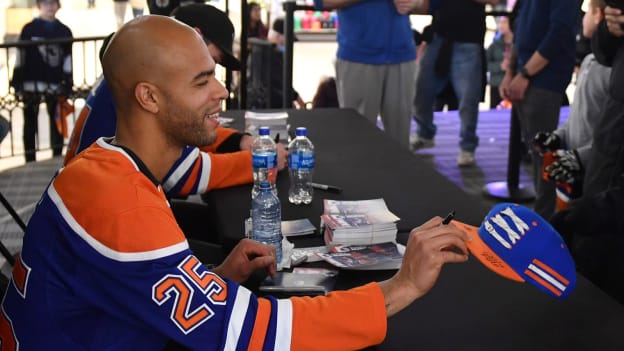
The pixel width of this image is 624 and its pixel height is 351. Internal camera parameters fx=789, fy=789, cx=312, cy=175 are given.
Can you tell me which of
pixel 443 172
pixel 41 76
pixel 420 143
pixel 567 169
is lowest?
pixel 443 172

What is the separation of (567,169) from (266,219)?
1.52 m

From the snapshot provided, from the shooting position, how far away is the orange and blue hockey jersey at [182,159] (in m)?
2.34

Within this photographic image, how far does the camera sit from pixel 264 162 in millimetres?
2537

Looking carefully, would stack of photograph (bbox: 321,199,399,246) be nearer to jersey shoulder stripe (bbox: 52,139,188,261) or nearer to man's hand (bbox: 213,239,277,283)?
man's hand (bbox: 213,239,277,283)

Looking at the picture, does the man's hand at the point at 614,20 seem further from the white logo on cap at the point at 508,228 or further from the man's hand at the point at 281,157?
the white logo on cap at the point at 508,228

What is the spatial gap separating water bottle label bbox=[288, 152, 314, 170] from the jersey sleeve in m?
0.16

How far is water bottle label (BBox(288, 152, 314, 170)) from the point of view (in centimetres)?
247

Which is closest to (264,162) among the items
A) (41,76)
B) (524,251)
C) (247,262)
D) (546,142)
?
(247,262)

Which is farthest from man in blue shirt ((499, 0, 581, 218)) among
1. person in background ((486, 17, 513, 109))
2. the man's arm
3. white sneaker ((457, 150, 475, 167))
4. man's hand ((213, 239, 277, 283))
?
person in background ((486, 17, 513, 109))

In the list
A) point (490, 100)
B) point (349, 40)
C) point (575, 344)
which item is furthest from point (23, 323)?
point (490, 100)

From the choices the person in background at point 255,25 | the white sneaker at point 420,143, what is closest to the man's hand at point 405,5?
the white sneaker at point 420,143

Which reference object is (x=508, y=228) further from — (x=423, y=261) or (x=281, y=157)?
(x=281, y=157)

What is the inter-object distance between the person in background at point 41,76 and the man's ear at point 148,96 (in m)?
4.34

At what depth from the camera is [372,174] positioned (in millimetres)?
2736
